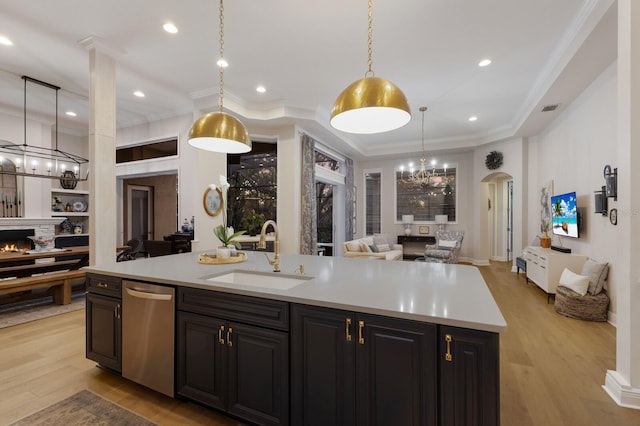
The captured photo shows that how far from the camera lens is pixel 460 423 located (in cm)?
120

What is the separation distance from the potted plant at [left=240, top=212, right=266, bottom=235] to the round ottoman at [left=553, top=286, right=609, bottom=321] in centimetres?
518

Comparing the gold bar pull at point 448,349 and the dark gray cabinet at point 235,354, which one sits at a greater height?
the gold bar pull at point 448,349

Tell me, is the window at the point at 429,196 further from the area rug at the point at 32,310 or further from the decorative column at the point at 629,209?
the area rug at the point at 32,310

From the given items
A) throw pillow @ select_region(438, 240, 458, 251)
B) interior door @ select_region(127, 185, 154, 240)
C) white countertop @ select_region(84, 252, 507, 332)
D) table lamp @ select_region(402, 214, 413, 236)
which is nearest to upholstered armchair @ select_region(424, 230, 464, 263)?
throw pillow @ select_region(438, 240, 458, 251)

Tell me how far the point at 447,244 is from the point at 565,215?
104 inches

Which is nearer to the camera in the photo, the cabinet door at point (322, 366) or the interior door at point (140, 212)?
the cabinet door at point (322, 366)

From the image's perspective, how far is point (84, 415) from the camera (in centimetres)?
191

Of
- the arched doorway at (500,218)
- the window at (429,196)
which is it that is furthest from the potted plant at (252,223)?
the arched doorway at (500,218)

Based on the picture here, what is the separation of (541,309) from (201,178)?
5.66 m

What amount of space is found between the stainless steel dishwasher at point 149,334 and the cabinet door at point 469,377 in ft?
5.50

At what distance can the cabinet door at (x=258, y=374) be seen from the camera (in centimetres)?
157

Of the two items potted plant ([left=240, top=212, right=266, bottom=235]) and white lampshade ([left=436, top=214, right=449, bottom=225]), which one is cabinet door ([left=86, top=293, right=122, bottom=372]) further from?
white lampshade ([left=436, top=214, right=449, bottom=225])

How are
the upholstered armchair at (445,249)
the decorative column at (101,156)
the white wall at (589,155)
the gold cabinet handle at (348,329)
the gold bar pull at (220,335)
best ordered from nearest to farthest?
1. the gold cabinet handle at (348,329)
2. the gold bar pull at (220,335)
3. the decorative column at (101,156)
4. the white wall at (589,155)
5. the upholstered armchair at (445,249)

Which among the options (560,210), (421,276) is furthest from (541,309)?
(421,276)
